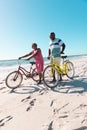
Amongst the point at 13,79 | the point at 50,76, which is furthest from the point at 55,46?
the point at 13,79

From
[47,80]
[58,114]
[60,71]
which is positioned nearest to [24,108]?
[58,114]

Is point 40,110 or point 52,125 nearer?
point 52,125

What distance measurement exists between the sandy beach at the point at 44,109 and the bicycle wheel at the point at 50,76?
0.65 ft

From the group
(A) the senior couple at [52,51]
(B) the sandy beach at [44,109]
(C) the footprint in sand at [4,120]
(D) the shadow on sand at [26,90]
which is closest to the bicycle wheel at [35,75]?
(A) the senior couple at [52,51]

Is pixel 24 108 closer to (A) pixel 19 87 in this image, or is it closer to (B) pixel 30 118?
(B) pixel 30 118

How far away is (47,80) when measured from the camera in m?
8.03

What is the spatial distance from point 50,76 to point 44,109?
283cm

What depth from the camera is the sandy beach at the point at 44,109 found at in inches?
173

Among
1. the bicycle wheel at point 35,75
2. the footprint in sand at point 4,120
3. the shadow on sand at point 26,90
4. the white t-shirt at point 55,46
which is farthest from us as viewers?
the bicycle wheel at point 35,75

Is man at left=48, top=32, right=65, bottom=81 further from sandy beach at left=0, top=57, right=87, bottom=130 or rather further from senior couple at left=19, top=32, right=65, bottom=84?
sandy beach at left=0, top=57, right=87, bottom=130

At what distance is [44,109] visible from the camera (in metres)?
5.48

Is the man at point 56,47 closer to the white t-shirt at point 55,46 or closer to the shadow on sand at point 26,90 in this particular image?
the white t-shirt at point 55,46

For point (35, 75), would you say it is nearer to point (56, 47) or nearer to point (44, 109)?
point (56, 47)

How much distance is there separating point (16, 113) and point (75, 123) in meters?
1.75
